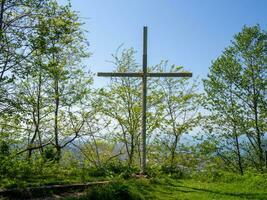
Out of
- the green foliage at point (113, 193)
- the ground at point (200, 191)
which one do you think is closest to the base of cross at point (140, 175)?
the ground at point (200, 191)

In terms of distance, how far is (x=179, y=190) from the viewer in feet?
36.3

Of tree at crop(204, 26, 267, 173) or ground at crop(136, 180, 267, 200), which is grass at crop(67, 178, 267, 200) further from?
tree at crop(204, 26, 267, 173)

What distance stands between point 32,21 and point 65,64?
28.9 feet

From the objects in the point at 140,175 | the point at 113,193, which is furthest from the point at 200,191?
the point at 113,193

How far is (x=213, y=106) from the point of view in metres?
28.1

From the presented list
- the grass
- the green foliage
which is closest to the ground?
the grass

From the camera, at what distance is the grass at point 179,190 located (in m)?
8.72

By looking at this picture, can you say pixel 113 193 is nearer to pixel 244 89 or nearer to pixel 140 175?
pixel 140 175

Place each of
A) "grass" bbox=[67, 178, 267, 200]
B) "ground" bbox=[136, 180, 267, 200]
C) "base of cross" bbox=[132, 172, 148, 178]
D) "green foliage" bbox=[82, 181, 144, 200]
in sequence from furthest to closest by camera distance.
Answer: "base of cross" bbox=[132, 172, 148, 178] → "ground" bbox=[136, 180, 267, 200] → "grass" bbox=[67, 178, 267, 200] → "green foliage" bbox=[82, 181, 144, 200]

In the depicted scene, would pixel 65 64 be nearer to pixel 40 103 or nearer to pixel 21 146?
pixel 40 103

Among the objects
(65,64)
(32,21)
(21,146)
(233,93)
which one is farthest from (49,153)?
(233,93)

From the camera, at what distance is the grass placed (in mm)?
8719

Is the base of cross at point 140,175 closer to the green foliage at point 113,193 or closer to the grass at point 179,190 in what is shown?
the grass at point 179,190

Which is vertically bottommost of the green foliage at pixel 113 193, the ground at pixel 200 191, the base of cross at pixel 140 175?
the ground at pixel 200 191
